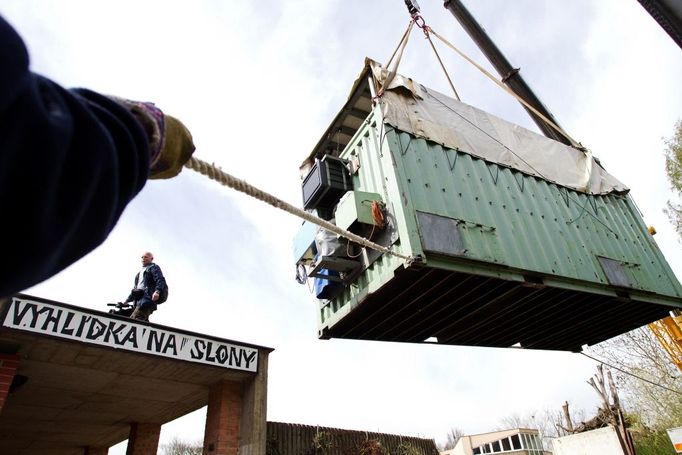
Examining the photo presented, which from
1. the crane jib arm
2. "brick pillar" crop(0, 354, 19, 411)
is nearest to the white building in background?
the crane jib arm

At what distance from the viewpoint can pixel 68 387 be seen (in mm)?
6484

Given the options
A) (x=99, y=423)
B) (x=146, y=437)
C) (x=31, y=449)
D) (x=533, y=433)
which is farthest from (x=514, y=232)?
(x=533, y=433)

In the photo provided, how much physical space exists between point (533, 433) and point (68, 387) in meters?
49.5

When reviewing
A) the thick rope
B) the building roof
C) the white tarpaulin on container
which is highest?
the white tarpaulin on container

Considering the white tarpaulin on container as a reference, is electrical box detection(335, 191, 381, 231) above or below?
below

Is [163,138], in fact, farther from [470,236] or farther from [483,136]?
[483,136]

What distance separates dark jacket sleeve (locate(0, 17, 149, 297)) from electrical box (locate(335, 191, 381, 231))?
5042mm

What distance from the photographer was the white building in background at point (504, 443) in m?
43.2

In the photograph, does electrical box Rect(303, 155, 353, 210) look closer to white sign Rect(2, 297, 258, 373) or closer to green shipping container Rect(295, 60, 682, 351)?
green shipping container Rect(295, 60, 682, 351)

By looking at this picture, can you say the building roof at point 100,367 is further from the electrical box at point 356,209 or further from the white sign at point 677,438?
the white sign at point 677,438

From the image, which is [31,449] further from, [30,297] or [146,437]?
[30,297]

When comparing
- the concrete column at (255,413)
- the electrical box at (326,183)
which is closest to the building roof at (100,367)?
the concrete column at (255,413)

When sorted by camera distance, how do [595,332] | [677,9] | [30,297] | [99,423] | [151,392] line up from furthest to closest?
[595,332] → [99,423] → [151,392] → [30,297] → [677,9]

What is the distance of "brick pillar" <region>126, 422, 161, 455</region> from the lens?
8250 millimetres
